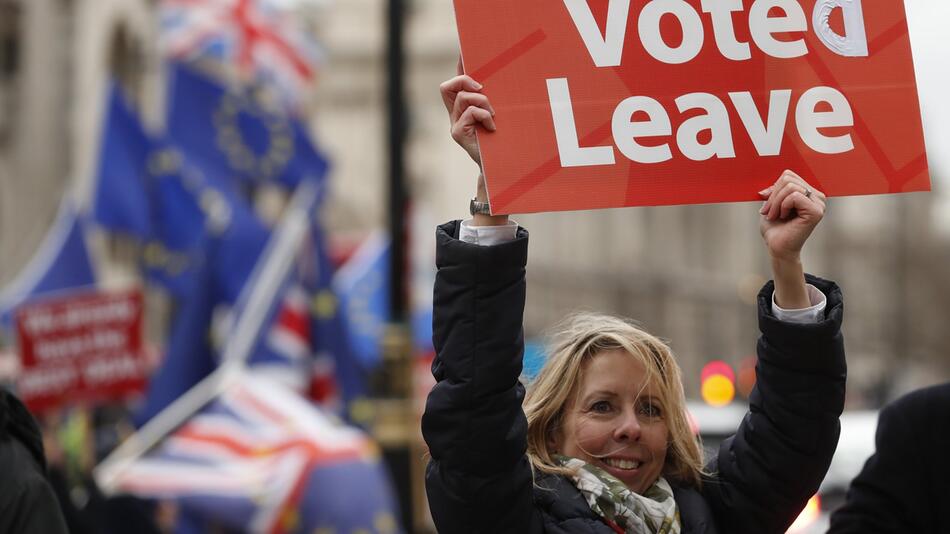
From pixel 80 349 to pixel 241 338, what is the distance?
1.33 meters

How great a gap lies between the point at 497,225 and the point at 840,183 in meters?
Result: 0.74

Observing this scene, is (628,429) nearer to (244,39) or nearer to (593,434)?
(593,434)

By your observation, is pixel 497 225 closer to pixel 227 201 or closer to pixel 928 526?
pixel 928 526

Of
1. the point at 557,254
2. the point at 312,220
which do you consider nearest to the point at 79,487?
the point at 312,220

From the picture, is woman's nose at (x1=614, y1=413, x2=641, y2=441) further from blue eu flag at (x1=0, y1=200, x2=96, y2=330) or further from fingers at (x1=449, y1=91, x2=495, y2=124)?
blue eu flag at (x1=0, y1=200, x2=96, y2=330)

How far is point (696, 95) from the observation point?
3.37 meters

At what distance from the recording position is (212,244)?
1356cm

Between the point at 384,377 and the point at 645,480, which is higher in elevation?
the point at 645,480

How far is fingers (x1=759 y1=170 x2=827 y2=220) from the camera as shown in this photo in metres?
3.17

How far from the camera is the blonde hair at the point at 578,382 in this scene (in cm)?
325

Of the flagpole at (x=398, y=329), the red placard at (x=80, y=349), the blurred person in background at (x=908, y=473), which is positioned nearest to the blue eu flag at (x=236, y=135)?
the red placard at (x=80, y=349)

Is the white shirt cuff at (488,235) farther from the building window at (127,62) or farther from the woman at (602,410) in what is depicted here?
the building window at (127,62)

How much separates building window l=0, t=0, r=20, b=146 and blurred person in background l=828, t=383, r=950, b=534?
2462cm

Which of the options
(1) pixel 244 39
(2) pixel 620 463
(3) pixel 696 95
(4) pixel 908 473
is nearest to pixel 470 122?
(3) pixel 696 95
